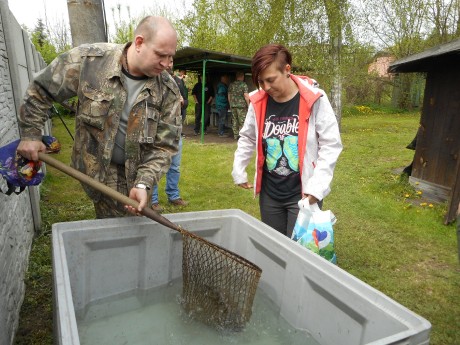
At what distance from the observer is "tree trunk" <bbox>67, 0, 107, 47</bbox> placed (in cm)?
341

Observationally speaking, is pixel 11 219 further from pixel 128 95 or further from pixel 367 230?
pixel 367 230

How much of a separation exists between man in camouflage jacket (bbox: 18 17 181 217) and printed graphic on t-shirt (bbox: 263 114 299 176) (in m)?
0.63

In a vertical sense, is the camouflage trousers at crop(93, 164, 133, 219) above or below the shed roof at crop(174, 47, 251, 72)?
below

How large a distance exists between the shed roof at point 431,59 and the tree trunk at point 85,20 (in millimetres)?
3877

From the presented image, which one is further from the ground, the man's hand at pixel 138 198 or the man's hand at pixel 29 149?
the man's hand at pixel 29 149

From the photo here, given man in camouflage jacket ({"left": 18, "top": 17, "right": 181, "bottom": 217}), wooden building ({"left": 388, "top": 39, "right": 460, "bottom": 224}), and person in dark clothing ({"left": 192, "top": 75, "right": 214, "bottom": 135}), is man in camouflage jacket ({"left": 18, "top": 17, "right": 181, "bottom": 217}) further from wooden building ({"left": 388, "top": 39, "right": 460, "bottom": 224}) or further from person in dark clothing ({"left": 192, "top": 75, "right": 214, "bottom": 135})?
person in dark clothing ({"left": 192, "top": 75, "right": 214, "bottom": 135})

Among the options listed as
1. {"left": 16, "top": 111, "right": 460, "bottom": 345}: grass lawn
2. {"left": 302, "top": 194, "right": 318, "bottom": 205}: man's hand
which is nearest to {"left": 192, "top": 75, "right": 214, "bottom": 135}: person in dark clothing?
{"left": 16, "top": 111, "right": 460, "bottom": 345}: grass lawn

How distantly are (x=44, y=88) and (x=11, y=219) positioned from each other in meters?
1.02

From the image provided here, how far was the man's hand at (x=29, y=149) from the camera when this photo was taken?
1.94m

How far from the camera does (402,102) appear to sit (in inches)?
806

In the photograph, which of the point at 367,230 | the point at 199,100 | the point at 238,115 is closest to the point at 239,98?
the point at 238,115

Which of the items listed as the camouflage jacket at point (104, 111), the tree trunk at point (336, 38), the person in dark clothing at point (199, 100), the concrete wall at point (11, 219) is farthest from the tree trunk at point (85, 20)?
the tree trunk at point (336, 38)

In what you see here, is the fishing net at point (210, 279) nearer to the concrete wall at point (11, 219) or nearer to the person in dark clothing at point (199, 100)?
the concrete wall at point (11, 219)

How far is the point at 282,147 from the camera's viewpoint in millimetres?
2365
